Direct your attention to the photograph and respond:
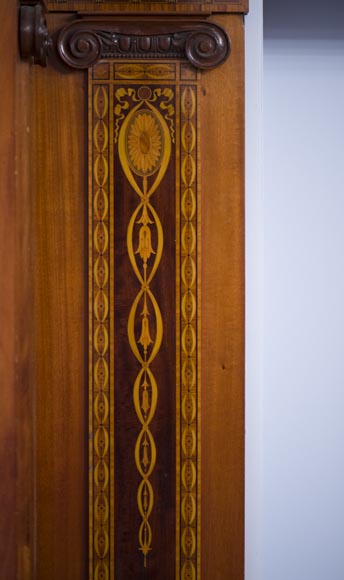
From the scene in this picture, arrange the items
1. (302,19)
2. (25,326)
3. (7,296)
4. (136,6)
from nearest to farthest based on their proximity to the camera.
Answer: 1. (7,296)
2. (25,326)
3. (136,6)
4. (302,19)

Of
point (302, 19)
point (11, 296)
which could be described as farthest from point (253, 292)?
point (302, 19)

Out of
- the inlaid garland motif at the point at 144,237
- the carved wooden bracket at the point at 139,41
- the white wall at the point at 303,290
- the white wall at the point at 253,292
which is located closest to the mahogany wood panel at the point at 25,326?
the carved wooden bracket at the point at 139,41

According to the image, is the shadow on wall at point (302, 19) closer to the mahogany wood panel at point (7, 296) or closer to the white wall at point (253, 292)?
the white wall at point (253, 292)

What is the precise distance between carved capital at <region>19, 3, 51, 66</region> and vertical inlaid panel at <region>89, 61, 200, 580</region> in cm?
22

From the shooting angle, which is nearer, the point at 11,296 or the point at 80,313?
the point at 11,296

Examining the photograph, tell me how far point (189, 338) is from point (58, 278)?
1.37ft

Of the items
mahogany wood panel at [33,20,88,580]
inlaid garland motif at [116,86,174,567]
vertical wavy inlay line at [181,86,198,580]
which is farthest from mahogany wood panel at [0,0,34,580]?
vertical wavy inlay line at [181,86,198,580]

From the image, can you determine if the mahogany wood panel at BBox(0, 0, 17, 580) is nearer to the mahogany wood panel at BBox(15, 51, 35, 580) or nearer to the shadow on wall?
the mahogany wood panel at BBox(15, 51, 35, 580)

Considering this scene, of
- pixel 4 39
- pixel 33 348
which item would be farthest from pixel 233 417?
pixel 4 39

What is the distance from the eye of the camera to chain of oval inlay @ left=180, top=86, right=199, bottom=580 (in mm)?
1784

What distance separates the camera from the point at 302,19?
2.22 m

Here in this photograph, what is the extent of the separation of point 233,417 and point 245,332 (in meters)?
0.25

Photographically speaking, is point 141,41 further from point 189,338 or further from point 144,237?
point 189,338

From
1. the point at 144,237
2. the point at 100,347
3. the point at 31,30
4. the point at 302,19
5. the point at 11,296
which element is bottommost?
the point at 100,347
